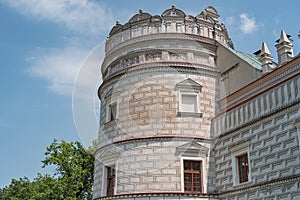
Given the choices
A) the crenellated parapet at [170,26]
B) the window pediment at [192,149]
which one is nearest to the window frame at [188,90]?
the window pediment at [192,149]

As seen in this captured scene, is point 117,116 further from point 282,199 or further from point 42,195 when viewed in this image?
point 42,195

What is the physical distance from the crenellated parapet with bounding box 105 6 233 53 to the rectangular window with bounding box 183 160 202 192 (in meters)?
5.23

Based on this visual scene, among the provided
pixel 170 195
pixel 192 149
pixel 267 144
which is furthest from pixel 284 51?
pixel 170 195

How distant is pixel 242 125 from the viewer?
1237cm

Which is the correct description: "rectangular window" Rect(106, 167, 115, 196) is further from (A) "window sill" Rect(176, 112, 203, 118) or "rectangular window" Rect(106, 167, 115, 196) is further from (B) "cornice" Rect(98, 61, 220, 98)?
(B) "cornice" Rect(98, 61, 220, 98)

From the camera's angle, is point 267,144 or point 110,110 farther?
point 110,110

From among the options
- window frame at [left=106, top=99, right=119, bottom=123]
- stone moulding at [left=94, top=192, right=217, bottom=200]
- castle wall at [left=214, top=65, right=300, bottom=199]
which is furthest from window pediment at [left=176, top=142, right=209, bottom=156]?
window frame at [left=106, top=99, right=119, bottom=123]

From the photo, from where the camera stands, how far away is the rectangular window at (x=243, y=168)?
12141mm

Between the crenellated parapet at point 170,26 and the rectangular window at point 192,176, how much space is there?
5.23m

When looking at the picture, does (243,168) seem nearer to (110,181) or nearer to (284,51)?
(284,51)

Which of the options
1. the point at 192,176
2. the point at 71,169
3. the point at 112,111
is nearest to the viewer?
the point at 192,176

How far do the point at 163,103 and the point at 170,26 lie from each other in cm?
331

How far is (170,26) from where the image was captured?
50.0ft

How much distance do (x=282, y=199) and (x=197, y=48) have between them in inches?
272
